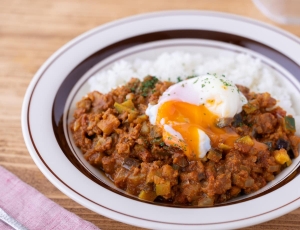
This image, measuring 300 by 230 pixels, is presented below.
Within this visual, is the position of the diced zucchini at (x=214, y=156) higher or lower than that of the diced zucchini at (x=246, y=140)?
lower

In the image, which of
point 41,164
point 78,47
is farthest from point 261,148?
point 78,47

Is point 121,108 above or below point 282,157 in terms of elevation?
below

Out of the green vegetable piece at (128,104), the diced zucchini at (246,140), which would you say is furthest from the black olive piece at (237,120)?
the green vegetable piece at (128,104)

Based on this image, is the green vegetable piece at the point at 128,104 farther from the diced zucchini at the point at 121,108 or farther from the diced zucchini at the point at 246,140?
the diced zucchini at the point at 246,140

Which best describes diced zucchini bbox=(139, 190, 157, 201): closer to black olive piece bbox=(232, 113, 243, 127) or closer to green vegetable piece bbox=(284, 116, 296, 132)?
A: black olive piece bbox=(232, 113, 243, 127)

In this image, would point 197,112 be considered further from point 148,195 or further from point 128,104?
point 148,195

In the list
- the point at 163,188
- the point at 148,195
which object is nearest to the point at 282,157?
the point at 163,188

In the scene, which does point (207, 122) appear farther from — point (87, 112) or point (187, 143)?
point (87, 112)
